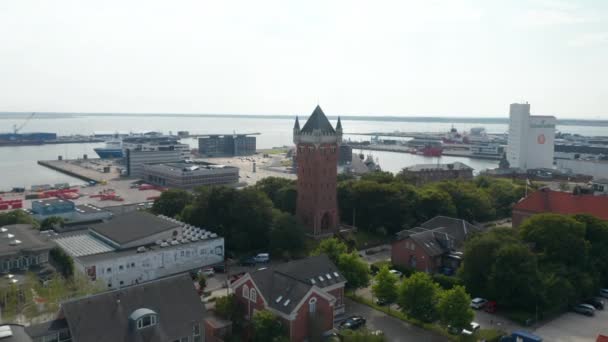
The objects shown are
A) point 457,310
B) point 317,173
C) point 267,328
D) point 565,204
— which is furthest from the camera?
point 317,173

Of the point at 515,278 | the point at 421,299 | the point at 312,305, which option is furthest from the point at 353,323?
the point at 515,278

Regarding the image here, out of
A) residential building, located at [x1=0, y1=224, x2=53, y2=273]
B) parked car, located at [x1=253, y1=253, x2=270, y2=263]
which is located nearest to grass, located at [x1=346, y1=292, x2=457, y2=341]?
parked car, located at [x1=253, y1=253, x2=270, y2=263]

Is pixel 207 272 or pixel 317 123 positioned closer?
pixel 207 272

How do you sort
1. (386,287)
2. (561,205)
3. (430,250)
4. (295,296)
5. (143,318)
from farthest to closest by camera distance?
1. (561,205)
2. (430,250)
3. (386,287)
4. (295,296)
5. (143,318)

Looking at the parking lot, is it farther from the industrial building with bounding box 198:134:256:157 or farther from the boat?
the industrial building with bounding box 198:134:256:157

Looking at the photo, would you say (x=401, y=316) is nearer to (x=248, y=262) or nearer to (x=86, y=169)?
(x=248, y=262)

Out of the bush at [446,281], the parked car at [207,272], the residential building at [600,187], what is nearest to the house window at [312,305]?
the bush at [446,281]

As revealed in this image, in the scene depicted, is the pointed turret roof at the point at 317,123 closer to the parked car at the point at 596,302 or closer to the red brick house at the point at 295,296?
the red brick house at the point at 295,296
